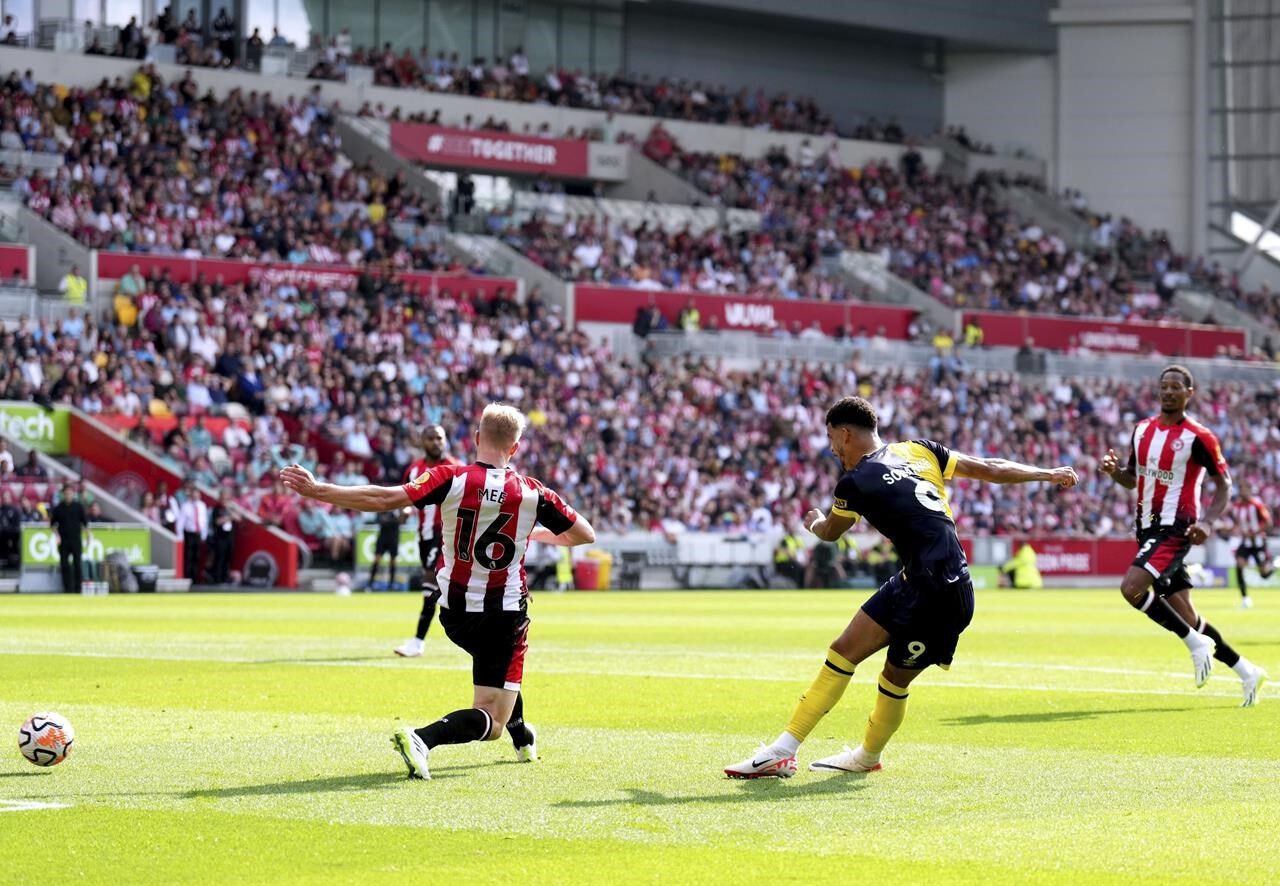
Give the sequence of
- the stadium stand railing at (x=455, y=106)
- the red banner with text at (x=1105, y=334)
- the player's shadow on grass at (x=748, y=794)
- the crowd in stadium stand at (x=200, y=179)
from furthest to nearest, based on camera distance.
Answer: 1. the red banner with text at (x=1105, y=334)
2. the stadium stand railing at (x=455, y=106)
3. the crowd in stadium stand at (x=200, y=179)
4. the player's shadow on grass at (x=748, y=794)

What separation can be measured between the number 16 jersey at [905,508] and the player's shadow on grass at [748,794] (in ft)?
3.63

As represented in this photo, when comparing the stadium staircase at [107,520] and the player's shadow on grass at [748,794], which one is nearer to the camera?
the player's shadow on grass at [748,794]

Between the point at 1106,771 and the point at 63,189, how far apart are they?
130 ft

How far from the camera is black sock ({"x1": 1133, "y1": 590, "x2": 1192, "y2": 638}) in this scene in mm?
14844

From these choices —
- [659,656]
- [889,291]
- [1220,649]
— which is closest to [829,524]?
[1220,649]

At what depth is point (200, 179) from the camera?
159 ft

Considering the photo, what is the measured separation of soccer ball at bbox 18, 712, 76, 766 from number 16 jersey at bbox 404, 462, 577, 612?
2.08 metres

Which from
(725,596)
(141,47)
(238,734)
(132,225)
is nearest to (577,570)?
(725,596)

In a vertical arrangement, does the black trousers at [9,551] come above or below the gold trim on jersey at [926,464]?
below

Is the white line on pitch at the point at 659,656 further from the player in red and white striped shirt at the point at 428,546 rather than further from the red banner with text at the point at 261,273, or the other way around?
the red banner with text at the point at 261,273

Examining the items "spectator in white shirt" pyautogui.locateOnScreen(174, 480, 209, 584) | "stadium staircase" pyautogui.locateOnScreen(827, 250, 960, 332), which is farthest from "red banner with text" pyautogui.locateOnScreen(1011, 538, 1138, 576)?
"spectator in white shirt" pyautogui.locateOnScreen(174, 480, 209, 584)

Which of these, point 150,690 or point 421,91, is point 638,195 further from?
point 150,690

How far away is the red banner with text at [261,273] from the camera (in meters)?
44.2

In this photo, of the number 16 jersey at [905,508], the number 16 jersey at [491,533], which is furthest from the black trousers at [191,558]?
the number 16 jersey at [905,508]
